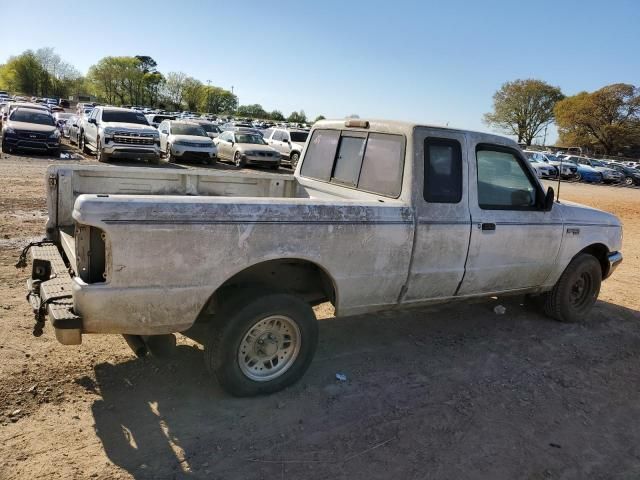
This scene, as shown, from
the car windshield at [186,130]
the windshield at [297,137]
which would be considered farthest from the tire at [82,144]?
the windshield at [297,137]

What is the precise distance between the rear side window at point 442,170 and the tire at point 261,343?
1495mm

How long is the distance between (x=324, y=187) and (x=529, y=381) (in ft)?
8.49

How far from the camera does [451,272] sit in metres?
4.52

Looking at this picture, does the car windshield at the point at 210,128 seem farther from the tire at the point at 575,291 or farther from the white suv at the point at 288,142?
the tire at the point at 575,291

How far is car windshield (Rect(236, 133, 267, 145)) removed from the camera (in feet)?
72.4

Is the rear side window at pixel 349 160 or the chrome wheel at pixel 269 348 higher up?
the rear side window at pixel 349 160

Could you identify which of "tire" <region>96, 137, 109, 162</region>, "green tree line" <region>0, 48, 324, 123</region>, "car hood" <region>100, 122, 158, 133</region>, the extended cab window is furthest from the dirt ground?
"green tree line" <region>0, 48, 324, 123</region>

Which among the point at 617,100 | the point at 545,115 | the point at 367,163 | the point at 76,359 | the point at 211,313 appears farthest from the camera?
the point at 545,115

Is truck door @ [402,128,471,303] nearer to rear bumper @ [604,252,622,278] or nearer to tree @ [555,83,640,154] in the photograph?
rear bumper @ [604,252,622,278]

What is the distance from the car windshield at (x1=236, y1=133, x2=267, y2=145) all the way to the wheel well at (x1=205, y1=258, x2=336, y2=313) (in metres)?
18.5

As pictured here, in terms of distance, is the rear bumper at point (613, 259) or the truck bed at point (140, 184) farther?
the rear bumper at point (613, 259)

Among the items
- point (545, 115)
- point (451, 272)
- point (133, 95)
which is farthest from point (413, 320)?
point (133, 95)

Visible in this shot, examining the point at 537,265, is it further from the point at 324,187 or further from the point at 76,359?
the point at 76,359

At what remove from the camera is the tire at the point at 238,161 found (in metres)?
21.2
